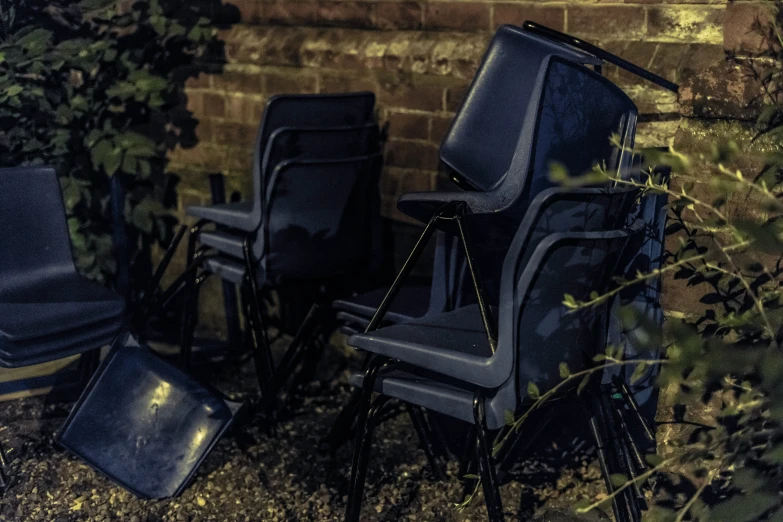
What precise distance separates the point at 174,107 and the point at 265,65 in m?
0.61

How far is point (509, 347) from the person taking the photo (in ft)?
7.13

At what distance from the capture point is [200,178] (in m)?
4.62

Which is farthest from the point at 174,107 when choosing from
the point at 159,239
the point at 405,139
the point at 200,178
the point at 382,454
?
the point at 382,454

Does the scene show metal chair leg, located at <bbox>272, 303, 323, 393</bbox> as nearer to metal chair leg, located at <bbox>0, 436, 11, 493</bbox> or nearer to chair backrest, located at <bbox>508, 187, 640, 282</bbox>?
metal chair leg, located at <bbox>0, 436, 11, 493</bbox>

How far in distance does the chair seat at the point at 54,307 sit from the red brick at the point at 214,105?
1.27 meters

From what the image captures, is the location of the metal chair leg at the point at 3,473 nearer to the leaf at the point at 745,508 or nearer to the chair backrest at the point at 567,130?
the chair backrest at the point at 567,130

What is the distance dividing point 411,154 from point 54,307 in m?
1.47

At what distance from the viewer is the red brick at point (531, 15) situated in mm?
3355

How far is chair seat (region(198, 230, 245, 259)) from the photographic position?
3420 millimetres

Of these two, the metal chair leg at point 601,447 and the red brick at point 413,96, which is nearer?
the metal chair leg at point 601,447

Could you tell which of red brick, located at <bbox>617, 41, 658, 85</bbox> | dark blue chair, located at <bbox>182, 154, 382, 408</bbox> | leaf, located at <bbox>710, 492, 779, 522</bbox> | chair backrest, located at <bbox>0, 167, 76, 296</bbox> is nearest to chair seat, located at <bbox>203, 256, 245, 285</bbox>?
dark blue chair, located at <bbox>182, 154, 382, 408</bbox>

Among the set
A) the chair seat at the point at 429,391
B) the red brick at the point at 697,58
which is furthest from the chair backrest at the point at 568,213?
the red brick at the point at 697,58

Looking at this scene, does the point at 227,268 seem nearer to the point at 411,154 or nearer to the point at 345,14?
the point at 411,154

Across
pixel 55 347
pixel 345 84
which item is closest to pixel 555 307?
pixel 55 347
